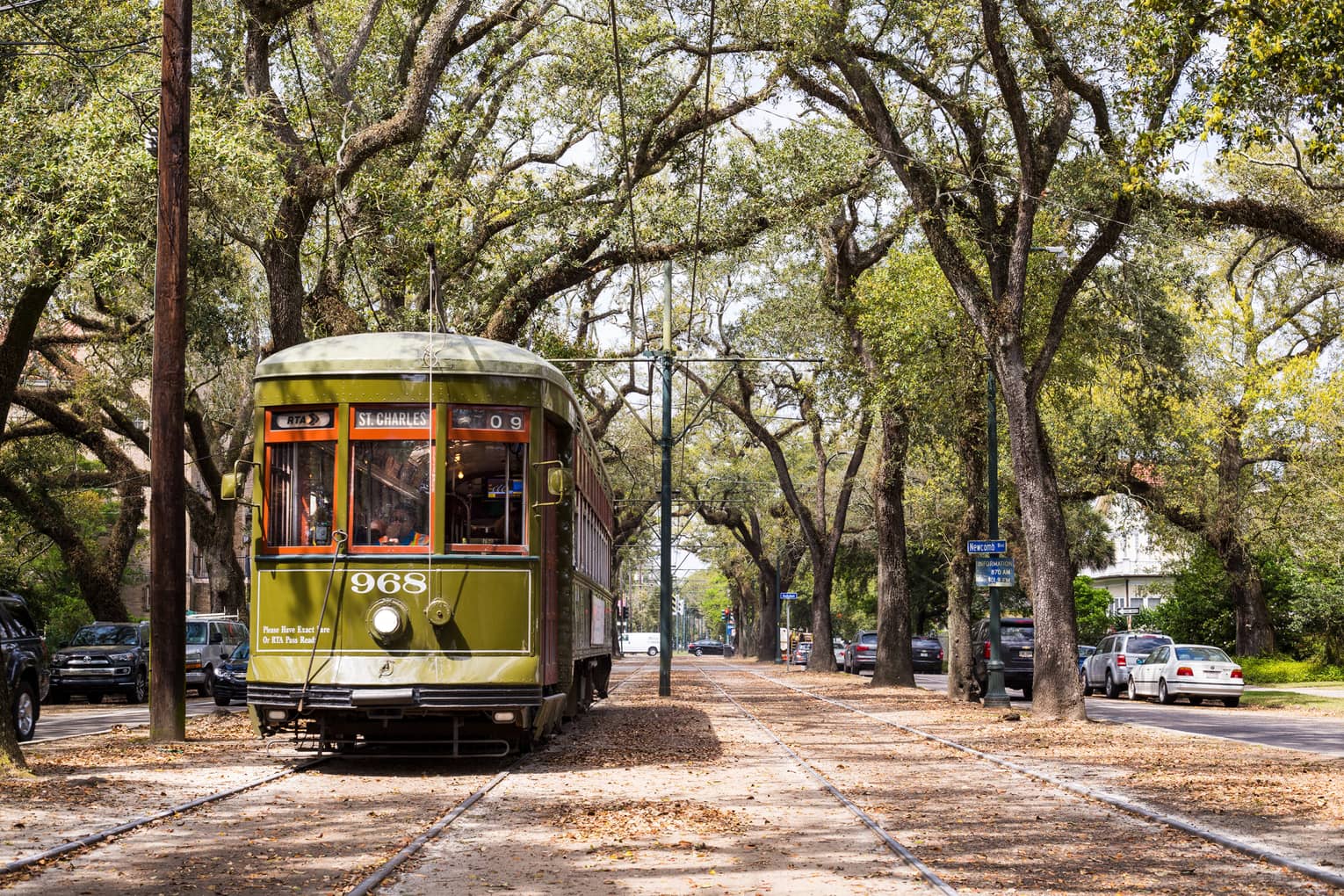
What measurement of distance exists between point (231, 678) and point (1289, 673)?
27380mm

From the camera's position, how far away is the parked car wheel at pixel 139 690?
1181 inches

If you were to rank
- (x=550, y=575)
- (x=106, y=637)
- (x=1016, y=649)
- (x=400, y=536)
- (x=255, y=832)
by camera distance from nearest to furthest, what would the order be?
(x=255, y=832), (x=400, y=536), (x=550, y=575), (x=106, y=637), (x=1016, y=649)

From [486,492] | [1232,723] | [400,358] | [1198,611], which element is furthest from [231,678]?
[1198,611]

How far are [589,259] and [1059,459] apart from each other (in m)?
18.3

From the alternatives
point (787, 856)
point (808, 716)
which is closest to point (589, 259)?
point (808, 716)

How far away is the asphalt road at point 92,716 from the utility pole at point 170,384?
2.26 m

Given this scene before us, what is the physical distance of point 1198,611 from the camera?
154ft

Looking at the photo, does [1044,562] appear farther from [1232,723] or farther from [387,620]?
[387,620]

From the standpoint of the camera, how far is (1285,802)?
12.6 meters

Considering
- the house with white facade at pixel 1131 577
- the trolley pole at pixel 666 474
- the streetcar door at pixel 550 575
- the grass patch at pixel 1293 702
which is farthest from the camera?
the house with white facade at pixel 1131 577

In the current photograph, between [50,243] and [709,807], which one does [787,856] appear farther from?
[50,243]

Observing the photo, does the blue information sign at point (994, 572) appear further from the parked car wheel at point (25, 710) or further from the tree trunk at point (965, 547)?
the parked car wheel at point (25, 710)

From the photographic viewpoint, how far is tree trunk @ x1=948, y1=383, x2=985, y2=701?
3050cm

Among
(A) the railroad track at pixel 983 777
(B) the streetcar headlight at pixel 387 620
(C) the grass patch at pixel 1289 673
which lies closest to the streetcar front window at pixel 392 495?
(B) the streetcar headlight at pixel 387 620
